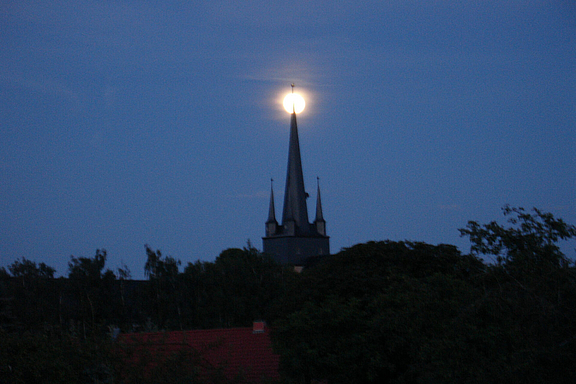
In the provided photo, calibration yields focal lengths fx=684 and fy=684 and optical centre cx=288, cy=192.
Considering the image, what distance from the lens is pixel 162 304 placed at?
169 ft

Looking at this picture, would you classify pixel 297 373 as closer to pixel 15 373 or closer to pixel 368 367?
pixel 368 367

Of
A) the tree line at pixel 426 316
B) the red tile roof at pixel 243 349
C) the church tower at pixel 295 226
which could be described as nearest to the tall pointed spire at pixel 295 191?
the church tower at pixel 295 226

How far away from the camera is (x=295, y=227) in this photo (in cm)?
9631

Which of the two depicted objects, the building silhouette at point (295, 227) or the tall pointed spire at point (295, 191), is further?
the building silhouette at point (295, 227)

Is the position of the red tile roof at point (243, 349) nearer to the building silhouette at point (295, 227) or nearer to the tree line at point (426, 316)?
the tree line at point (426, 316)

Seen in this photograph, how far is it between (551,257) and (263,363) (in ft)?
53.3

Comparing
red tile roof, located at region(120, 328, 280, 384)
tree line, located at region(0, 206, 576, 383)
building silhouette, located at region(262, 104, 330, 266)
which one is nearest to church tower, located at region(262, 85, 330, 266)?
building silhouette, located at region(262, 104, 330, 266)

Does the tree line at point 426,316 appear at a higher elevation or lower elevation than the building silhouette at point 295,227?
lower

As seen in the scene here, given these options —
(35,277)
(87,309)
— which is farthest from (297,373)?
(35,277)

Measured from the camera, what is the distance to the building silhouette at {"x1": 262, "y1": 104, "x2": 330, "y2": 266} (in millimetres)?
92312

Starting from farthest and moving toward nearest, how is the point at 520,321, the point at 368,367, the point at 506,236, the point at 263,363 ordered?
the point at 263,363 → the point at 368,367 → the point at 506,236 → the point at 520,321

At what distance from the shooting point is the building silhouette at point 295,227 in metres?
92.3

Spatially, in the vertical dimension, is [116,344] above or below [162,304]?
below

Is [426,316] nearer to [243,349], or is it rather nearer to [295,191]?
[243,349]
